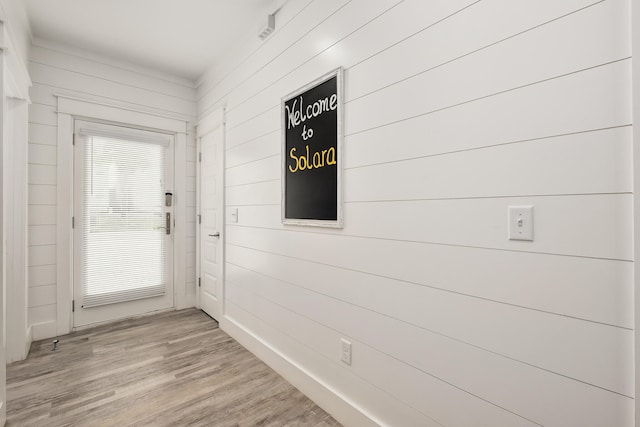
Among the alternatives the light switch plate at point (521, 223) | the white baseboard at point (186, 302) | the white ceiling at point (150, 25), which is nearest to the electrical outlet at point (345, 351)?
the light switch plate at point (521, 223)

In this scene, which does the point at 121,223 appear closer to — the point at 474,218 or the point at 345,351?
the point at 345,351

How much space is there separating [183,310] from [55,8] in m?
3.01

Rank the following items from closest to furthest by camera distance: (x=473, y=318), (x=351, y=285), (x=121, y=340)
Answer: (x=473, y=318)
(x=351, y=285)
(x=121, y=340)

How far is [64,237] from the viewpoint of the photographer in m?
2.94

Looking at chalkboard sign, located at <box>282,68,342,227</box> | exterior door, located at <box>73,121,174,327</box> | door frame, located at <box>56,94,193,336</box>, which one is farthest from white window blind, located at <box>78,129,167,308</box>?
chalkboard sign, located at <box>282,68,342,227</box>

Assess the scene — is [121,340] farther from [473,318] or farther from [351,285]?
[473,318]

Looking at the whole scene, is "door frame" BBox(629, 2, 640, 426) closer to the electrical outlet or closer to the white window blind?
the electrical outlet

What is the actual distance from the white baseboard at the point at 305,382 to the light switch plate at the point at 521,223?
1.15m

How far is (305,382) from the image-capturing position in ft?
6.63

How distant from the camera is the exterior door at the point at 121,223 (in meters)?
3.08

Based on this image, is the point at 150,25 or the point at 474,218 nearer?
the point at 474,218

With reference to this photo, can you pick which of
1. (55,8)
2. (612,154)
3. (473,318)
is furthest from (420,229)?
(55,8)

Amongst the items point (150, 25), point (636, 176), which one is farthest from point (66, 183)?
point (636, 176)

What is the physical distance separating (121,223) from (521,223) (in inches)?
139
